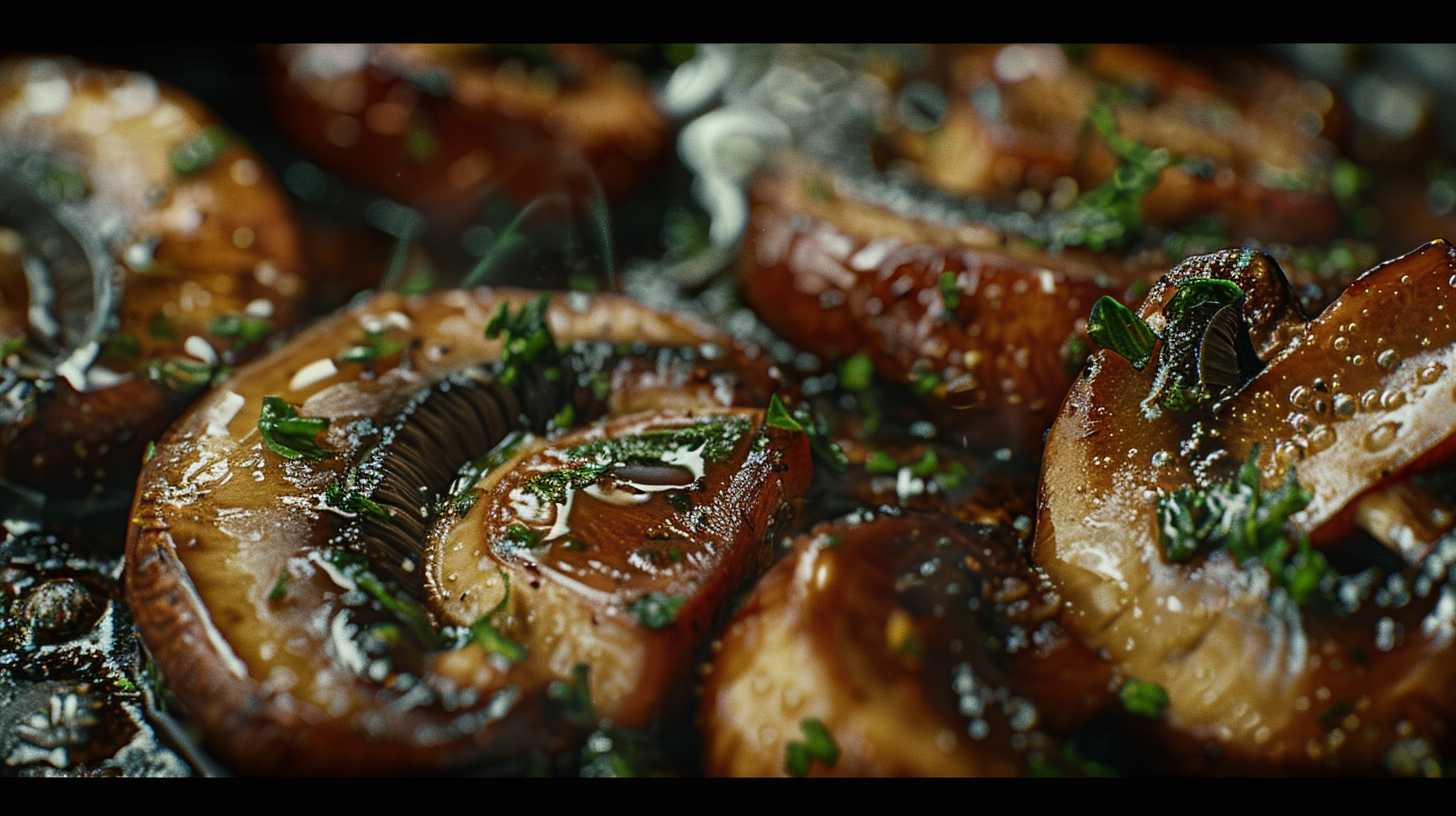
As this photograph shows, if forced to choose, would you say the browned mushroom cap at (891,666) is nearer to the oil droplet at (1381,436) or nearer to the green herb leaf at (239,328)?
the oil droplet at (1381,436)

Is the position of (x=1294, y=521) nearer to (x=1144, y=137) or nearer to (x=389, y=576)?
(x=389, y=576)

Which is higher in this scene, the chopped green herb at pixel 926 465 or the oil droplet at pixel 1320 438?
the oil droplet at pixel 1320 438

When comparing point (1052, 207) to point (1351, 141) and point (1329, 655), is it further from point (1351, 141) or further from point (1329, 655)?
point (1329, 655)

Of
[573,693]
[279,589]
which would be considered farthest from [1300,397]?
[279,589]

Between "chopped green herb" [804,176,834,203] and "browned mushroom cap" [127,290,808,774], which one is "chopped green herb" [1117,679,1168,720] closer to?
"browned mushroom cap" [127,290,808,774]

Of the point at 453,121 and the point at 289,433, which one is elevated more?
the point at 453,121

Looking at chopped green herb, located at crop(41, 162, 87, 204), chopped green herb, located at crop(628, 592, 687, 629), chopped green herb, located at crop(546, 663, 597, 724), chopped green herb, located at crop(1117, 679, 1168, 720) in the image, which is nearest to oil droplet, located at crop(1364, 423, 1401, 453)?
chopped green herb, located at crop(1117, 679, 1168, 720)

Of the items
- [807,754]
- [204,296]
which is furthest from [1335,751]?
[204,296]

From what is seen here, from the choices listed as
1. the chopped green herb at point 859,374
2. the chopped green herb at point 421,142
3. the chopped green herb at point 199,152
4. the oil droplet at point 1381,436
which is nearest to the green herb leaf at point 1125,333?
the oil droplet at point 1381,436
